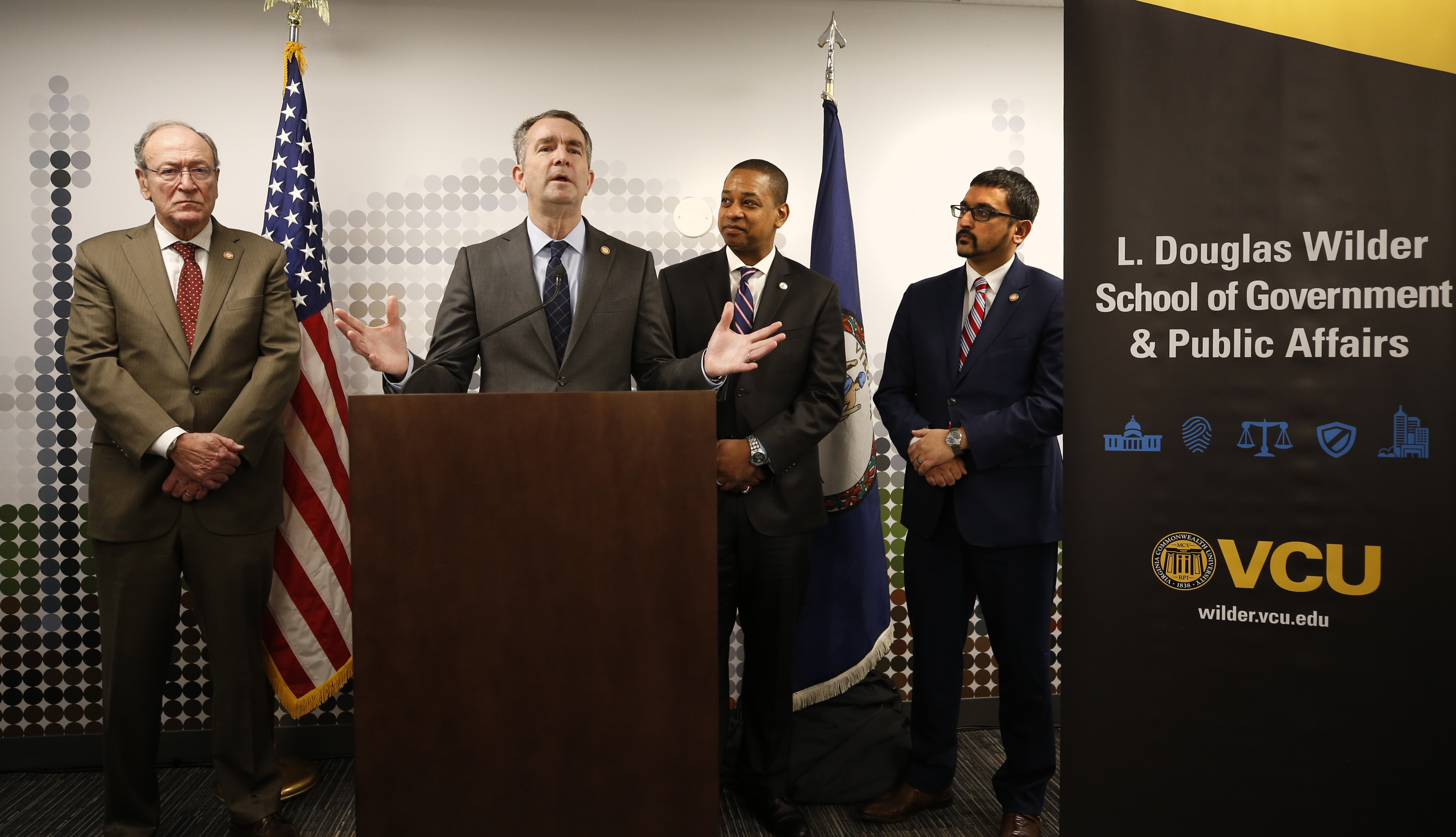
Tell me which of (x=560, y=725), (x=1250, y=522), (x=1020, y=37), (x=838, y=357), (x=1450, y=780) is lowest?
(x=1450, y=780)

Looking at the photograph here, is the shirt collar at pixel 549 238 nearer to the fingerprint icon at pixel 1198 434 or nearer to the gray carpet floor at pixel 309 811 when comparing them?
the fingerprint icon at pixel 1198 434

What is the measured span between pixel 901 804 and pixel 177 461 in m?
2.48

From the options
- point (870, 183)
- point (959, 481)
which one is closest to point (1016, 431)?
point (959, 481)

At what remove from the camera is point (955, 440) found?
2.51m

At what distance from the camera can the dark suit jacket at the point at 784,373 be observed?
101 inches

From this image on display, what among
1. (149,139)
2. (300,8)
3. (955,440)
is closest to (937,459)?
(955,440)

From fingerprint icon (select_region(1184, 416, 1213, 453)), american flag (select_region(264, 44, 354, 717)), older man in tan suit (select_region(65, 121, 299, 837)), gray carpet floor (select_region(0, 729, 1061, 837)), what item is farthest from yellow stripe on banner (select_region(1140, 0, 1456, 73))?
american flag (select_region(264, 44, 354, 717))

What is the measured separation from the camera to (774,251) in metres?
2.80

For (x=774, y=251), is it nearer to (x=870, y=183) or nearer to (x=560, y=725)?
(x=870, y=183)

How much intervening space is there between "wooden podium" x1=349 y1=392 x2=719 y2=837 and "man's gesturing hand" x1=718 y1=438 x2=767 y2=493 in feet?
3.23

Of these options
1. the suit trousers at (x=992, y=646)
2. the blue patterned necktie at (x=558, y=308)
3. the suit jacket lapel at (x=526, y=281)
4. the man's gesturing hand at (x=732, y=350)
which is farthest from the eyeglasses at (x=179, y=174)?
the suit trousers at (x=992, y=646)

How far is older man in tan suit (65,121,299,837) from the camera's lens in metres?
2.41

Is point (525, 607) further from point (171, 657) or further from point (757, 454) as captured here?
point (171, 657)

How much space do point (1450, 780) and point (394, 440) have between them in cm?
205
